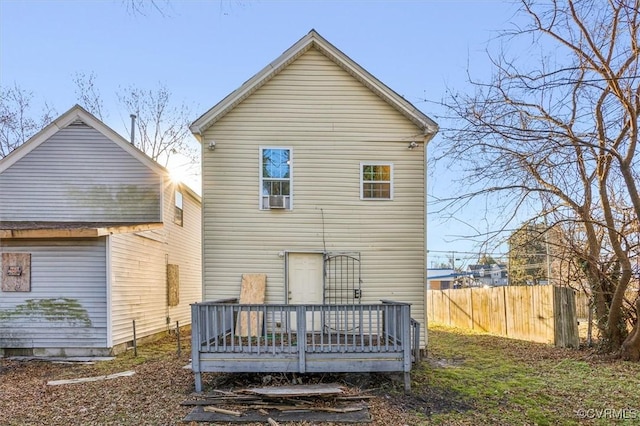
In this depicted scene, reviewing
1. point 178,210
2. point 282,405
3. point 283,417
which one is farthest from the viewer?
point 178,210

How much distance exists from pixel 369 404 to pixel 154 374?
14.4ft

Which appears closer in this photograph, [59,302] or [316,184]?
[316,184]

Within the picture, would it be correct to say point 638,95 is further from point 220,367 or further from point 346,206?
point 220,367

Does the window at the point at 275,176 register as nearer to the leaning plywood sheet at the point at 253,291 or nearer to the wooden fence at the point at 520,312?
the leaning plywood sheet at the point at 253,291

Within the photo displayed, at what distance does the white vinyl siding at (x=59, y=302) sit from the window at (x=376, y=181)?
21.4ft

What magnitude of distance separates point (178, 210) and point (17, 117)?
1213 cm

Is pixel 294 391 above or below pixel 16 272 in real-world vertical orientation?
below

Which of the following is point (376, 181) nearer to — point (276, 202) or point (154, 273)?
point (276, 202)

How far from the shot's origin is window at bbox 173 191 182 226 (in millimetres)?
13672

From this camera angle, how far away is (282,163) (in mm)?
9625

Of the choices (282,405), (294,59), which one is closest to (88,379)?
(282,405)

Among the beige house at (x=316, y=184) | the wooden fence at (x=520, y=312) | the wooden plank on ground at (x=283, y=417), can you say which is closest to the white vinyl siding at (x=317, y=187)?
the beige house at (x=316, y=184)

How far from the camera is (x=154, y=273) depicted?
12516 millimetres

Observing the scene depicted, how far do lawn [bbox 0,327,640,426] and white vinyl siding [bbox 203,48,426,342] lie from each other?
2.03 m
